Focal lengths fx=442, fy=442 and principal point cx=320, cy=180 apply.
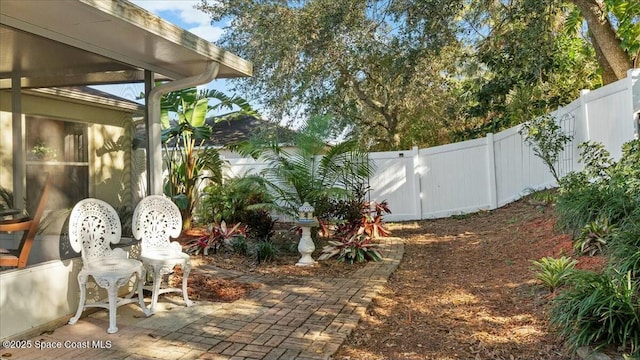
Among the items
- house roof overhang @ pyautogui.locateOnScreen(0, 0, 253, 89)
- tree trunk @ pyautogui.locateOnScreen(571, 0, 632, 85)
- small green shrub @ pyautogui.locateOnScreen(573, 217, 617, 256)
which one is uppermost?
tree trunk @ pyautogui.locateOnScreen(571, 0, 632, 85)

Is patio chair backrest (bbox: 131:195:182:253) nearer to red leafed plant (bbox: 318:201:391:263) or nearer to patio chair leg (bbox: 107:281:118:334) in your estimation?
patio chair leg (bbox: 107:281:118:334)

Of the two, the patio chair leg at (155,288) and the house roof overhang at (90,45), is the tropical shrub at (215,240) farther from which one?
the house roof overhang at (90,45)

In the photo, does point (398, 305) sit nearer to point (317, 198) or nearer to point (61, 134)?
point (317, 198)

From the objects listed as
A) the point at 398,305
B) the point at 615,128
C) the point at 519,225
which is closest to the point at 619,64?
the point at 615,128

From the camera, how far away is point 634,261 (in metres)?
3.59

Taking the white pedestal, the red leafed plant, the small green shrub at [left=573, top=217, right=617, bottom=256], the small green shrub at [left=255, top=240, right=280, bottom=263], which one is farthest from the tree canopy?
the small green shrub at [left=573, top=217, right=617, bottom=256]

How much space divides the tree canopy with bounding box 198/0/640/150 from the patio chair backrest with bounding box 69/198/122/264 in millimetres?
6506

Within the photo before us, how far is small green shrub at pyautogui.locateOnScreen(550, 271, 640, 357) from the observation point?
10.1ft

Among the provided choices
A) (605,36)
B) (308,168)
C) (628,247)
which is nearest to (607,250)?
(628,247)

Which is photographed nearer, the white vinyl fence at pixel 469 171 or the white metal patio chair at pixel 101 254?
the white metal patio chair at pixel 101 254

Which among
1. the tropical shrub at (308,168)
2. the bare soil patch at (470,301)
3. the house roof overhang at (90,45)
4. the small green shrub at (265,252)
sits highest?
the house roof overhang at (90,45)

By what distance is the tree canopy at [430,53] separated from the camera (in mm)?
8359

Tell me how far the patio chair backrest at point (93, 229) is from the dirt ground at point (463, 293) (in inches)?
52.5

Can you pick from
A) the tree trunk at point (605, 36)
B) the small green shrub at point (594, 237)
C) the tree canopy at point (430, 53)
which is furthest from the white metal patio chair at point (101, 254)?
the tree trunk at point (605, 36)
